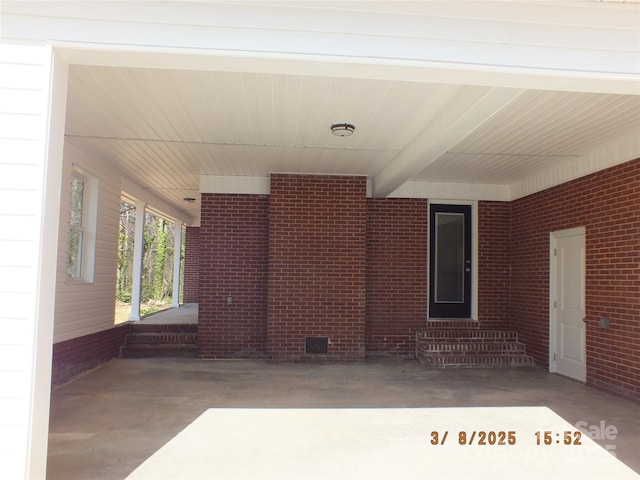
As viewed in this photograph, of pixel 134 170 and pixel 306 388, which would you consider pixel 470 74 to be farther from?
pixel 134 170

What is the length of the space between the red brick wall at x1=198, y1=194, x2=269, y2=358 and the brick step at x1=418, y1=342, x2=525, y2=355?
266 cm

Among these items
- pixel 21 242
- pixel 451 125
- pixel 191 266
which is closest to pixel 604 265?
pixel 451 125

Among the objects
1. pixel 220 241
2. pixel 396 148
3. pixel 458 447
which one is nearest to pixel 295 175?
pixel 220 241

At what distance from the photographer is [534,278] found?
24.1 feet

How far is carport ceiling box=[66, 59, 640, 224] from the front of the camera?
12.9 feet

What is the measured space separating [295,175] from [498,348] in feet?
13.7

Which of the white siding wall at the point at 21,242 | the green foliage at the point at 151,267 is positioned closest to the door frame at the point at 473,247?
the white siding wall at the point at 21,242

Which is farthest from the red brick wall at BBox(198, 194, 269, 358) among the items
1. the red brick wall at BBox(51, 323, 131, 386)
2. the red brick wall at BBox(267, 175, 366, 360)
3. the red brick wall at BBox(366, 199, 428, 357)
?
the red brick wall at BBox(366, 199, 428, 357)

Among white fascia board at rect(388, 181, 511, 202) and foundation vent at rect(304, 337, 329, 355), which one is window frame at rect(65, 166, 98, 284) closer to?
foundation vent at rect(304, 337, 329, 355)

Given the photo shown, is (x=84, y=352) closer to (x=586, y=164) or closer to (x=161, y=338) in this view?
(x=161, y=338)

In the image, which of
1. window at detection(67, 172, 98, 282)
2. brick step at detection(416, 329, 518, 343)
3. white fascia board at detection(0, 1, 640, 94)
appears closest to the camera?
white fascia board at detection(0, 1, 640, 94)

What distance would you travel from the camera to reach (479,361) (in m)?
7.16

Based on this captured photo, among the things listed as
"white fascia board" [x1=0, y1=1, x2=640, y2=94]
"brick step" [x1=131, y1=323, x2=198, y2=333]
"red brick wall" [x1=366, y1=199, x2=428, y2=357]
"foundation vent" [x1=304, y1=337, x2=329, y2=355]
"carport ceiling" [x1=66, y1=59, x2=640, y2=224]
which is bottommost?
"foundation vent" [x1=304, y1=337, x2=329, y2=355]

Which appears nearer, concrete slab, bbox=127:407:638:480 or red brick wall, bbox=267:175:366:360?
concrete slab, bbox=127:407:638:480
